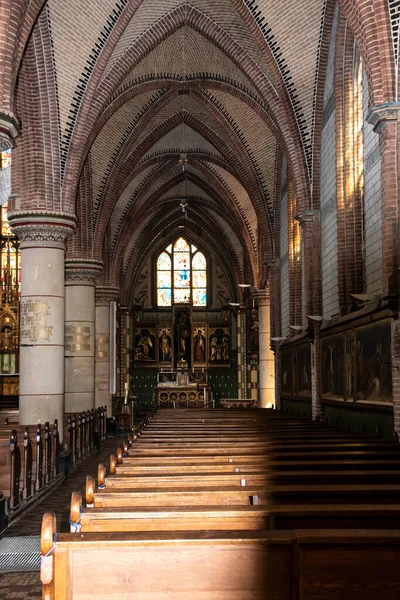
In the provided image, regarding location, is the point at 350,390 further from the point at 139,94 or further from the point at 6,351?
the point at 6,351

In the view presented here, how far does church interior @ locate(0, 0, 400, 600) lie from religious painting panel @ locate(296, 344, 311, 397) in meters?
0.15

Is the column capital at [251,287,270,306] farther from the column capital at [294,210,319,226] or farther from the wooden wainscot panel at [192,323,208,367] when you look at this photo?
the column capital at [294,210,319,226]

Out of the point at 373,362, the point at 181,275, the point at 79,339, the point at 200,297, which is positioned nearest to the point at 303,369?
the point at 79,339

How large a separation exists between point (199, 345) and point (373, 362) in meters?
27.6

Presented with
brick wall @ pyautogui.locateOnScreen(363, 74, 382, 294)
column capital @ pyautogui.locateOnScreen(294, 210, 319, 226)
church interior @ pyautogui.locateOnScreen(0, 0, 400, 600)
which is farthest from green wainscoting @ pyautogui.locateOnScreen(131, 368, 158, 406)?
brick wall @ pyautogui.locateOnScreen(363, 74, 382, 294)

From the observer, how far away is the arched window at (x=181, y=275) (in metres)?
41.0

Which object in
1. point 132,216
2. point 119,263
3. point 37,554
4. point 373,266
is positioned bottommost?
point 37,554

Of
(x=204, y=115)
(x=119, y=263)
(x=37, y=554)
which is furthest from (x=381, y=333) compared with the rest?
(x=119, y=263)

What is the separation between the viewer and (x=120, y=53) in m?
17.0

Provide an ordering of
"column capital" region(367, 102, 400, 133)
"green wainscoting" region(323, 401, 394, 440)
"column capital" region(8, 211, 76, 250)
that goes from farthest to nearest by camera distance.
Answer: "column capital" region(8, 211, 76, 250) → "green wainscoting" region(323, 401, 394, 440) → "column capital" region(367, 102, 400, 133)

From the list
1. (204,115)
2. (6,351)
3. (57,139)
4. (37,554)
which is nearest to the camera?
(37,554)

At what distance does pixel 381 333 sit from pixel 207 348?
28.0 m

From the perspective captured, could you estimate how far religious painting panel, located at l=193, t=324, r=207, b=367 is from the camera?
38969mm

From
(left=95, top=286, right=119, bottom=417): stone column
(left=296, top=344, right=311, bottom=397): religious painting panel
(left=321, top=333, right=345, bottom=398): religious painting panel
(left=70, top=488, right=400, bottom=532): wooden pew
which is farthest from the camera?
(left=95, top=286, right=119, bottom=417): stone column
